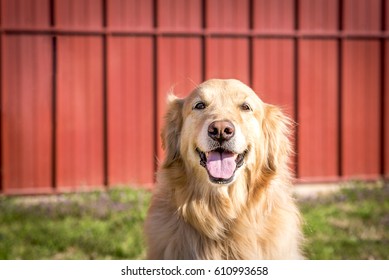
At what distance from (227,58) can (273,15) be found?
A: 111 cm

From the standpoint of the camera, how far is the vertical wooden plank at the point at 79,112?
10000 mm

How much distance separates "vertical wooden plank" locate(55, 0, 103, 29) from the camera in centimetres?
999

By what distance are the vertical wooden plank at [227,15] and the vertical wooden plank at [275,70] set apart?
0.41 meters

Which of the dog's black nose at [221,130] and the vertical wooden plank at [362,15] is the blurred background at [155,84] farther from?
the dog's black nose at [221,130]

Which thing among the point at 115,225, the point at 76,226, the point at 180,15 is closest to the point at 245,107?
the point at 115,225

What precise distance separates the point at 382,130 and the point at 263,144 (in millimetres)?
8055

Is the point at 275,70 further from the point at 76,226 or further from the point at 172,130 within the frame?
the point at 172,130

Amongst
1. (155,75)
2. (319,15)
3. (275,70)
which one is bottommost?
(155,75)

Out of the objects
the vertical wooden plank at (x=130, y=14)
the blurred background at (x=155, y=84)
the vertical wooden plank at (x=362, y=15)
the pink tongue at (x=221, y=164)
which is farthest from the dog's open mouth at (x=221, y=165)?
the vertical wooden plank at (x=362, y=15)

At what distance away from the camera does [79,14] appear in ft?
A: 33.0

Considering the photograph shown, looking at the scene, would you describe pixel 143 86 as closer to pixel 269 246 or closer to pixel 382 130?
pixel 382 130

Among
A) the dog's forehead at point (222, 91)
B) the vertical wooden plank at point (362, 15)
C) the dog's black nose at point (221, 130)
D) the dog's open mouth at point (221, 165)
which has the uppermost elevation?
the vertical wooden plank at point (362, 15)

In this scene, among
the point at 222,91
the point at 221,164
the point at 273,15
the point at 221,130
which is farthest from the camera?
the point at 273,15

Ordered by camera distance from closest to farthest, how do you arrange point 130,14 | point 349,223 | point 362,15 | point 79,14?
1. point 349,223
2. point 79,14
3. point 130,14
4. point 362,15
